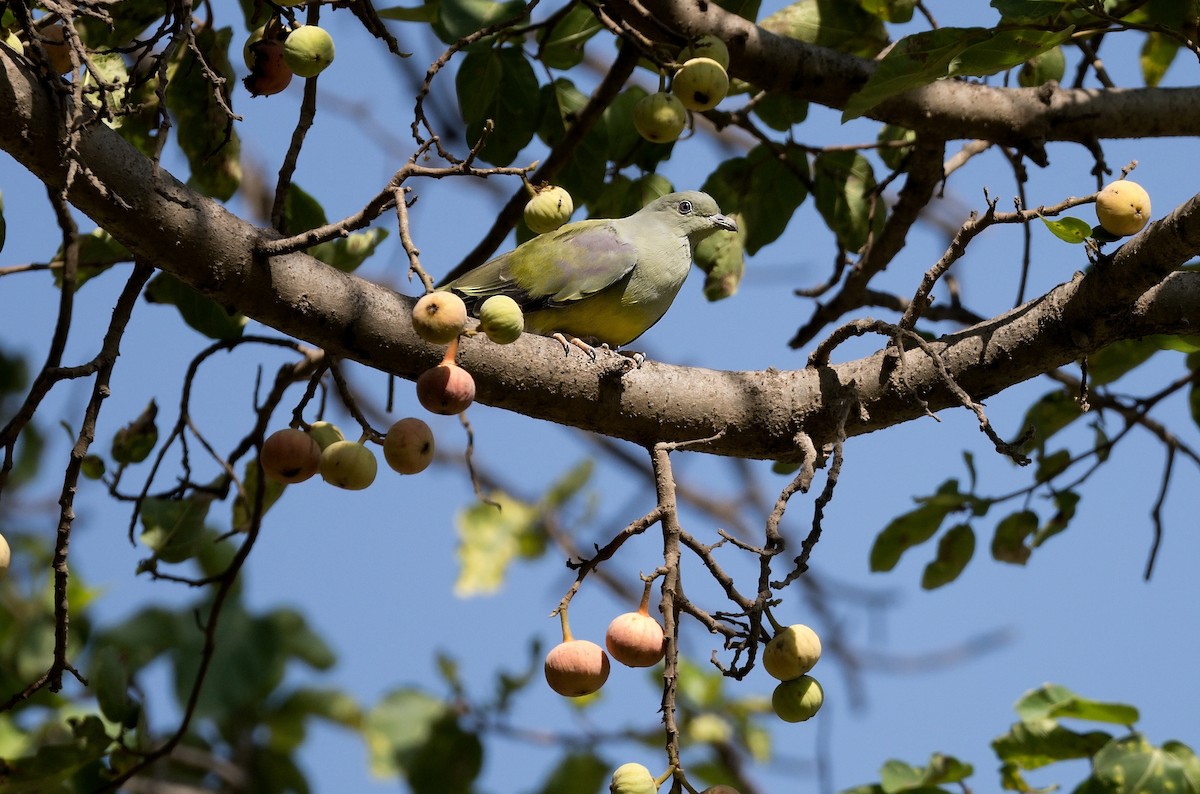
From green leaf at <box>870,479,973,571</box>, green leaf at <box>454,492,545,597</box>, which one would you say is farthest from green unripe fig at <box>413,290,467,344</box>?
green leaf at <box>454,492,545,597</box>

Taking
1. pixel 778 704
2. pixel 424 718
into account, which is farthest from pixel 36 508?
pixel 778 704

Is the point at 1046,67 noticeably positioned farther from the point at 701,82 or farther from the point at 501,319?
the point at 501,319

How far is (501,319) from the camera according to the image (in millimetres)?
1976

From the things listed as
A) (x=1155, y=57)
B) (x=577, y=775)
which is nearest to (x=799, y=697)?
(x=577, y=775)

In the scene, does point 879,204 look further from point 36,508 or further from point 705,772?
point 36,508

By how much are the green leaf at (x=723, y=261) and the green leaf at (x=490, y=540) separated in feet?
10.5

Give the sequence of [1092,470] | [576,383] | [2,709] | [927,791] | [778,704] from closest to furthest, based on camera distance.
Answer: [778,704]
[2,709]
[576,383]
[927,791]
[1092,470]

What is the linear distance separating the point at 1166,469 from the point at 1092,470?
0.77ft

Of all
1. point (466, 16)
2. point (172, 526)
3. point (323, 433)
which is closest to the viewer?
point (323, 433)

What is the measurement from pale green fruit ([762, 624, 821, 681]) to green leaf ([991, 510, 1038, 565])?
5.98 feet

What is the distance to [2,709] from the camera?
6.92 feet

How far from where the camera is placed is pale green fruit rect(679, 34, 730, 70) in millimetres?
2791

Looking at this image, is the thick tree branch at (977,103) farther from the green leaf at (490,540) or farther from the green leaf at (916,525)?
the green leaf at (490,540)

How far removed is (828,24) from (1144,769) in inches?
85.8
